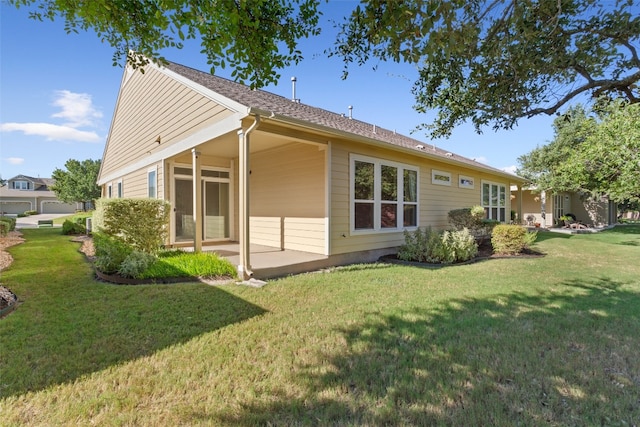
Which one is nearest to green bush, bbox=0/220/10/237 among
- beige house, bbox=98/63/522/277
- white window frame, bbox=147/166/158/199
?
beige house, bbox=98/63/522/277

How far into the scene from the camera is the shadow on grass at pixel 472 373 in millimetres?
2039

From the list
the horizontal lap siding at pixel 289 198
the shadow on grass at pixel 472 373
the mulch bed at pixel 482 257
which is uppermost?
the horizontal lap siding at pixel 289 198

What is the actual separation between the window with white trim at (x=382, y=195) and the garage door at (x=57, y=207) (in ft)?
155

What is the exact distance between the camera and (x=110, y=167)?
1494 centimetres

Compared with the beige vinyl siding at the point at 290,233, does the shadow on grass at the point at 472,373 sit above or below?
below

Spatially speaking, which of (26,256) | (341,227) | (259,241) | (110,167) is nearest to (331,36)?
(341,227)

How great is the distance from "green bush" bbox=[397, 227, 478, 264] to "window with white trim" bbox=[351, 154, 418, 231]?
816mm

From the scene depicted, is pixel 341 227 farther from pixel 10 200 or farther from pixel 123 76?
pixel 10 200

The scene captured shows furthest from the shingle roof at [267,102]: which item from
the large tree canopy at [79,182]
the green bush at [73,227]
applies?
the large tree canopy at [79,182]

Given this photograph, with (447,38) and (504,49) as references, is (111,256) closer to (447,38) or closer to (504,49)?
(447,38)

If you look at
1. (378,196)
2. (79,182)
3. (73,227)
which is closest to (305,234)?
(378,196)

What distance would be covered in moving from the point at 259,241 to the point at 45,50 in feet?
21.0

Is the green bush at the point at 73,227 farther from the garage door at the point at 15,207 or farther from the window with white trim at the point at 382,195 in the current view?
the garage door at the point at 15,207

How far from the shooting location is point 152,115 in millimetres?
10164
